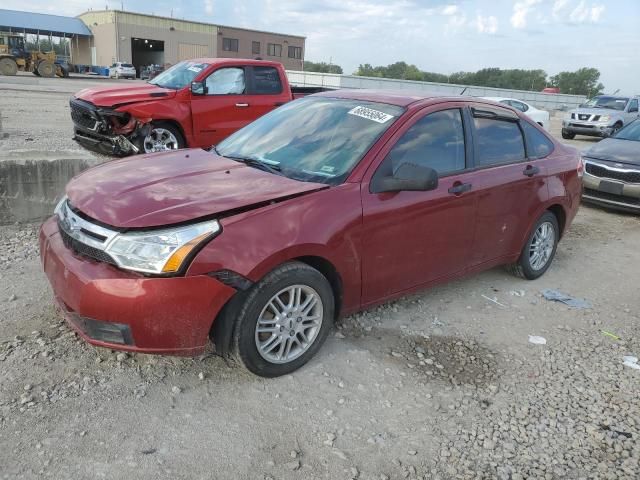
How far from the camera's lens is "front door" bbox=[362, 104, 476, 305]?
348 centimetres

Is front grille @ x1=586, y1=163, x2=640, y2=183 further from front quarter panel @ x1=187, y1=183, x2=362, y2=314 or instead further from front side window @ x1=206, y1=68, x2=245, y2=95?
front quarter panel @ x1=187, y1=183, x2=362, y2=314

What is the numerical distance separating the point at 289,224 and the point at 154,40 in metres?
65.7

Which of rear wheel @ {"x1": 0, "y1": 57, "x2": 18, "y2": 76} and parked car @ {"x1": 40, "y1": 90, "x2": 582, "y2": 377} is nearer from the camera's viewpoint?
parked car @ {"x1": 40, "y1": 90, "x2": 582, "y2": 377}

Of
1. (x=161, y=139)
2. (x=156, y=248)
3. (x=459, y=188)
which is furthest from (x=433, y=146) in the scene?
(x=161, y=139)

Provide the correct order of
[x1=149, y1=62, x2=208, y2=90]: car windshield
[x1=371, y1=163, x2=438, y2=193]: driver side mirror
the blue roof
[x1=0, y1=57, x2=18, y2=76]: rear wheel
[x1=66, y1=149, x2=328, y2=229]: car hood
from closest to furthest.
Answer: [x1=66, y1=149, x2=328, y2=229]: car hood < [x1=371, y1=163, x2=438, y2=193]: driver side mirror < [x1=149, y1=62, x2=208, y2=90]: car windshield < [x1=0, y1=57, x2=18, y2=76]: rear wheel < the blue roof

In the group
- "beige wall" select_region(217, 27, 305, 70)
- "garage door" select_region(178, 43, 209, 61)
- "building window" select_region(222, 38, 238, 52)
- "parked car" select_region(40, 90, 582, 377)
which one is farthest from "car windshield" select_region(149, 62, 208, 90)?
"building window" select_region(222, 38, 238, 52)

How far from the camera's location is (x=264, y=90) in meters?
8.87

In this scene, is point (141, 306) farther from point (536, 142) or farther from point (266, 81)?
point (266, 81)

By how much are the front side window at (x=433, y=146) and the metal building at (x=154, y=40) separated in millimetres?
60992

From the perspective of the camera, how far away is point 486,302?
4.63m

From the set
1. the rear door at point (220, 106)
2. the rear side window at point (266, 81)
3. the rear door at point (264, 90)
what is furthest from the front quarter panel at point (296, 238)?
the rear side window at point (266, 81)

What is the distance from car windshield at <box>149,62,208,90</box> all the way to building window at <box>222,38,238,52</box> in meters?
62.4

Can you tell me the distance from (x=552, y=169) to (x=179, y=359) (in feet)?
12.3

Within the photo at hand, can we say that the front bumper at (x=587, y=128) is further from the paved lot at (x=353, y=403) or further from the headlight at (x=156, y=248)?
the headlight at (x=156, y=248)
